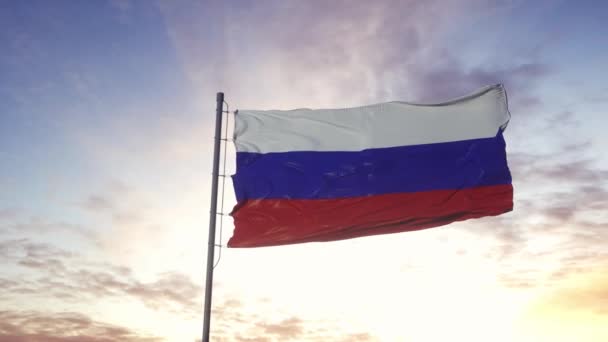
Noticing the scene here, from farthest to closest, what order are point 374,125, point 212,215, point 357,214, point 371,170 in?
point 374,125 < point 371,170 < point 357,214 < point 212,215

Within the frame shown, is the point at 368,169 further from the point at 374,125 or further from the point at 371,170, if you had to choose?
the point at 374,125

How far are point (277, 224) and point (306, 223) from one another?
719 millimetres

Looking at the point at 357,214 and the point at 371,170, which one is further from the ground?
the point at 371,170

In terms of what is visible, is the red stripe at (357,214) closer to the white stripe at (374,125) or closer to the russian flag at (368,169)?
the russian flag at (368,169)

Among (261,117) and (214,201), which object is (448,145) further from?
(214,201)

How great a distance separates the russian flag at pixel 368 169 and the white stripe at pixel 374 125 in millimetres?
25

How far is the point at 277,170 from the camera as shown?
54.3 ft

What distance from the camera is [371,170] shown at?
16.7 meters

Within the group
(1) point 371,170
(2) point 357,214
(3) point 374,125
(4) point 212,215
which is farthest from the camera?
(3) point 374,125

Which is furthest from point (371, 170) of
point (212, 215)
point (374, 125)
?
point (212, 215)

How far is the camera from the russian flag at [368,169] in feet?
52.4

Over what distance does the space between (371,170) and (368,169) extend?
0.08 metres

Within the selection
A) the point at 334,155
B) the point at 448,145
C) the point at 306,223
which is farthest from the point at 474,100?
the point at 306,223

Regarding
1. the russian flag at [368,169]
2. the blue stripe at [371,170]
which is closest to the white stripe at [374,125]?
the russian flag at [368,169]
